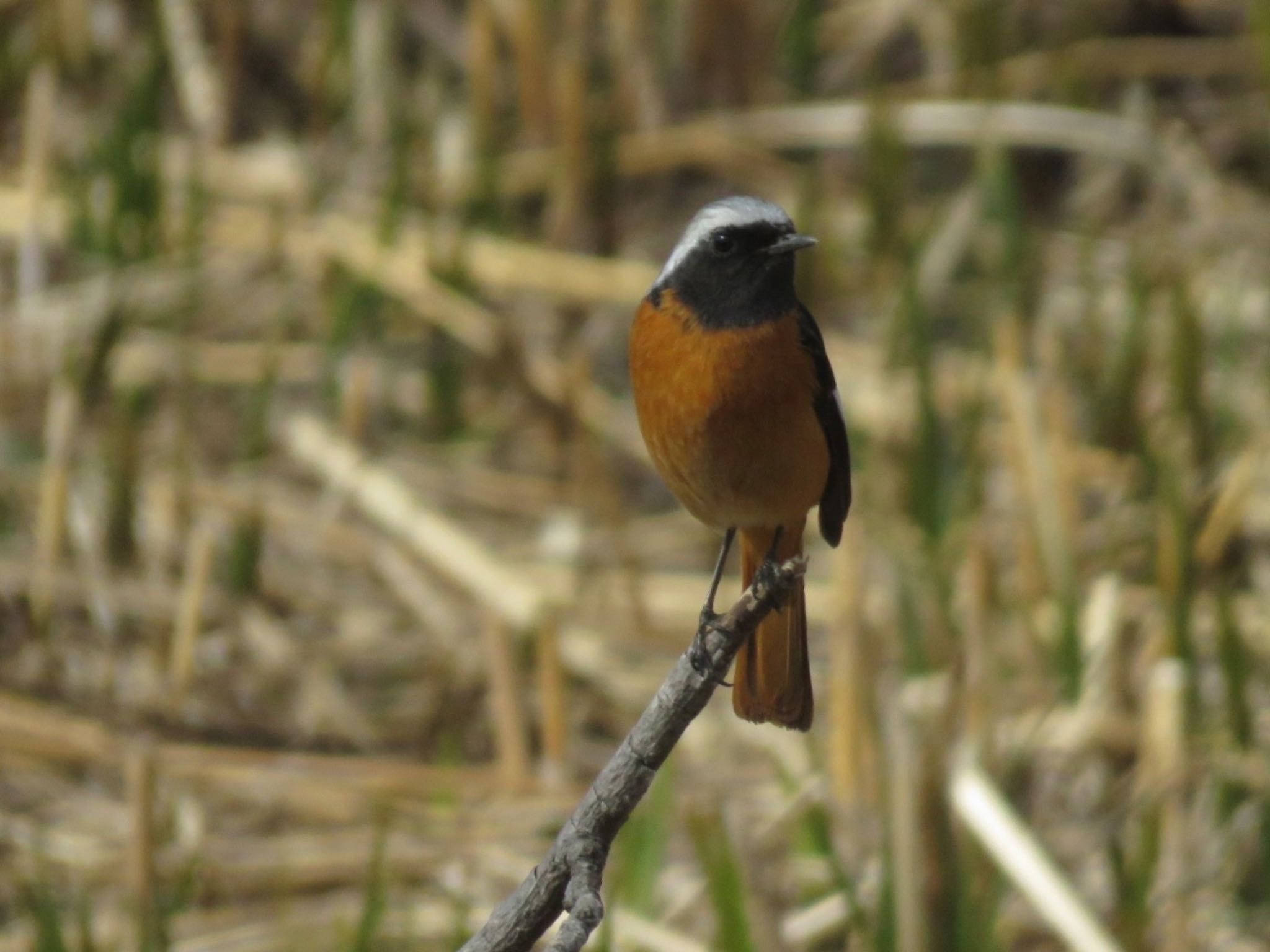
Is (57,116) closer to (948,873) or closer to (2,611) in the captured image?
(2,611)

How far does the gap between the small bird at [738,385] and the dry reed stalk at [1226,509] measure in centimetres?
340

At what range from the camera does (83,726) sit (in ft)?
18.7

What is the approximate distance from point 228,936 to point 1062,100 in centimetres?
506


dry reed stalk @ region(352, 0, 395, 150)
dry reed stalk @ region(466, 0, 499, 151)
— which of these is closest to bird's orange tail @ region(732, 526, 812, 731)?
dry reed stalk @ region(466, 0, 499, 151)

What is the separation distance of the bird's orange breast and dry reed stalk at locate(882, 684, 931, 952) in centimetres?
144

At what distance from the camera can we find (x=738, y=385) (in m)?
2.75

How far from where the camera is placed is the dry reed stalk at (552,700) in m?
5.54

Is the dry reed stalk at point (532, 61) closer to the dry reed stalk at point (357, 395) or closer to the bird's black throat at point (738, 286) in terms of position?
→ the dry reed stalk at point (357, 395)

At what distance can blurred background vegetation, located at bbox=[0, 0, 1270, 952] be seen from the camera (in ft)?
16.7

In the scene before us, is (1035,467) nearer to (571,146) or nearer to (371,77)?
(571,146)

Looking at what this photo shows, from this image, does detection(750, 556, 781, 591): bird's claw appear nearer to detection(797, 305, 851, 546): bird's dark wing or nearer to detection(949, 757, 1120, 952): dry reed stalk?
detection(797, 305, 851, 546): bird's dark wing

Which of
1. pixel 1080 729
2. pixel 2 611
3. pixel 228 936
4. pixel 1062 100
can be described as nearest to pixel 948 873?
pixel 1080 729

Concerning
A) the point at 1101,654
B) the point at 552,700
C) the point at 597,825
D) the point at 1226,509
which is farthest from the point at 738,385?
the point at 1226,509

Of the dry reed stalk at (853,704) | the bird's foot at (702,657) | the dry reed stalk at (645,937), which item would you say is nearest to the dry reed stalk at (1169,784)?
the dry reed stalk at (853,704)
